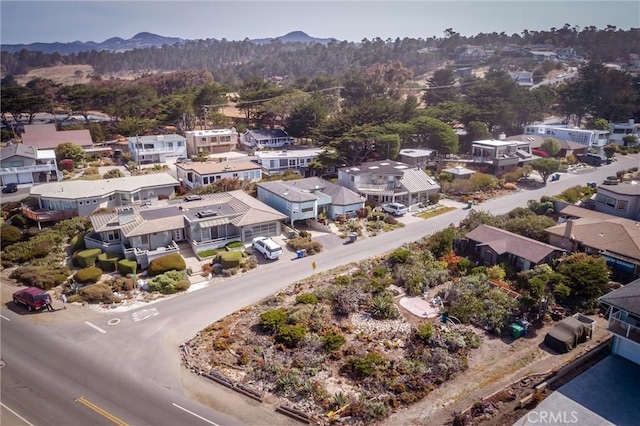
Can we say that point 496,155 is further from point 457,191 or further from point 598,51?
point 598,51

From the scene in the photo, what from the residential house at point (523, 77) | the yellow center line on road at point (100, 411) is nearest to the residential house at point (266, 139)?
the yellow center line on road at point (100, 411)

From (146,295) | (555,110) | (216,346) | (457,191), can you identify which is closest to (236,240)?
(146,295)

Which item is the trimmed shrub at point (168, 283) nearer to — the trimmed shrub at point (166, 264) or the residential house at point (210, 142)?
the trimmed shrub at point (166, 264)

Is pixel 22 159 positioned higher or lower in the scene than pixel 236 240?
higher

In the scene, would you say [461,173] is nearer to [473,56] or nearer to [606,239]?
[606,239]

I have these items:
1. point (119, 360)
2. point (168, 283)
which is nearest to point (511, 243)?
point (168, 283)

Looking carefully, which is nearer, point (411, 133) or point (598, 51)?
point (411, 133)

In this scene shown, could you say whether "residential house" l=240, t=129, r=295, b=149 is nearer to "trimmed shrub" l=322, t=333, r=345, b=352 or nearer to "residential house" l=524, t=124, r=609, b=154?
"residential house" l=524, t=124, r=609, b=154

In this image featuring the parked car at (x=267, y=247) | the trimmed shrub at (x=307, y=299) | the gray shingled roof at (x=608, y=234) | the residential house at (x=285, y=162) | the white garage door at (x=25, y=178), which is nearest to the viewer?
the trimmed shrub at (x=307, y=299)
